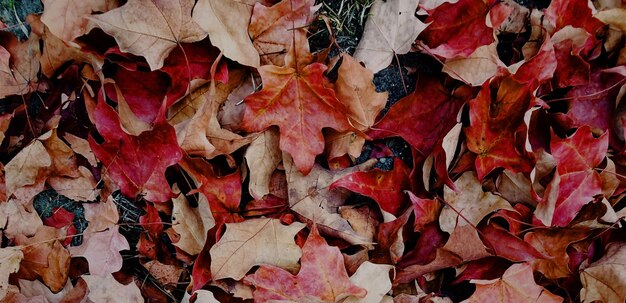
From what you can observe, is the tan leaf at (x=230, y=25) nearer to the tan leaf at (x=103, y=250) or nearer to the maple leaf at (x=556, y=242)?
the tan leaf at (x=103, y=250)

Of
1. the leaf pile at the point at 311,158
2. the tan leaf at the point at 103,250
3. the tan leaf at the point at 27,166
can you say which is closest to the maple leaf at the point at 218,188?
the leaf pile at the point at 311,158

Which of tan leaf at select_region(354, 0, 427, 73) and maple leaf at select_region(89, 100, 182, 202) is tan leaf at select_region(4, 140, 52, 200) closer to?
maple leaf at select_region(89, 100, 182, 202)

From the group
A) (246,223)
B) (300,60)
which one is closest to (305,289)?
(246,223)

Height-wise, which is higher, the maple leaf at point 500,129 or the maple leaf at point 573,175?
the maple leaf at point 500,129

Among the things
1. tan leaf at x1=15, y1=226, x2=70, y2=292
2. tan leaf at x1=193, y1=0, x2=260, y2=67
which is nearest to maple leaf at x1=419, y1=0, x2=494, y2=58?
tan leaf at x1=193, y1=0, x2=260, y2=67

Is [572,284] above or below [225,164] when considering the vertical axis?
below

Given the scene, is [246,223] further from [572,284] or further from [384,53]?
[572,284]

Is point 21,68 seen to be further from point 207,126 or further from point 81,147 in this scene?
point 207,126

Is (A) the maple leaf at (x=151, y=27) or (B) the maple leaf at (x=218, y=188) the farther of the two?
(B) the maple leaf at (x=218, y=188)

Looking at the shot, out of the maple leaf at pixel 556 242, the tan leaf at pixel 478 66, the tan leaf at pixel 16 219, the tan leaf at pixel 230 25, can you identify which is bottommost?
the maple leaf at pixel 556 242
